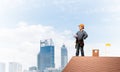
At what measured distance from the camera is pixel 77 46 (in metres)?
15.6

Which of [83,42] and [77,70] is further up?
[83,42]

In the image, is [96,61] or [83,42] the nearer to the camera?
[96,61]

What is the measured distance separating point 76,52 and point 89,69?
1.57 metres

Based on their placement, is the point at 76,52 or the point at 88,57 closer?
the point at 88,57

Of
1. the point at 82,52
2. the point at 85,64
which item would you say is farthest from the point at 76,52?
the point at 85,64

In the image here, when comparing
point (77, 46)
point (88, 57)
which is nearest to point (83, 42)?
point (77, 46)

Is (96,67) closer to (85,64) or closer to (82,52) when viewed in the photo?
(85,64)

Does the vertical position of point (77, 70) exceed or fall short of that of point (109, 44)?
it falls short

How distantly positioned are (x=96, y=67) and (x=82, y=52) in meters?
1.51

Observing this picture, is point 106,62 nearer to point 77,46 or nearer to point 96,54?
point 96,54

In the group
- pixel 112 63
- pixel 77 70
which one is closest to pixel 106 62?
pixel 112 63

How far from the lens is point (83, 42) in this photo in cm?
1568

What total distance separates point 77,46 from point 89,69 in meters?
1.70

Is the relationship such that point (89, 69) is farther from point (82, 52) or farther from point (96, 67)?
point (82, 52)
